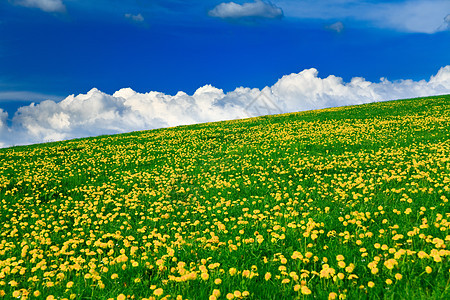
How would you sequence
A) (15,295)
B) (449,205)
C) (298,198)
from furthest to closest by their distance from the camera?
(298,198), (449,205), (15,295)

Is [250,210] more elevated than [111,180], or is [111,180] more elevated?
[111,180]

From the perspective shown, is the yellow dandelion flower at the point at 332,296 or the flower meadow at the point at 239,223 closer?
the yellow dandelion flower at the point at 332,296

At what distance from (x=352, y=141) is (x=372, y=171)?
5541 mm

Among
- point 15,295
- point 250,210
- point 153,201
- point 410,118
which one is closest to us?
point 15,295

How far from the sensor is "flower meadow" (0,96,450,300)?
337cm

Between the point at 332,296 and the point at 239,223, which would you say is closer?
the point at 332,296

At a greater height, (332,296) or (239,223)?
(239,223)

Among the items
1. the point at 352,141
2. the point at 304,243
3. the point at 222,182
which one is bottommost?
the point at 304,243

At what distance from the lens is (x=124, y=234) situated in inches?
231

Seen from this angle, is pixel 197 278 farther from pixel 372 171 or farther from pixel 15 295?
pixel 372 171

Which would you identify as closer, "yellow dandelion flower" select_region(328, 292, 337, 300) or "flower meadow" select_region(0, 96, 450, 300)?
"yellow dandelion flower" select_region(328, 292, 337, 300)

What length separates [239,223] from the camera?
535 cm

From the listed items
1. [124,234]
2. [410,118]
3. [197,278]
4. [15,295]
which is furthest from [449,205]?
[410,118]

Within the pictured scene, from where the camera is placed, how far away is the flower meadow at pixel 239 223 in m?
3.37
